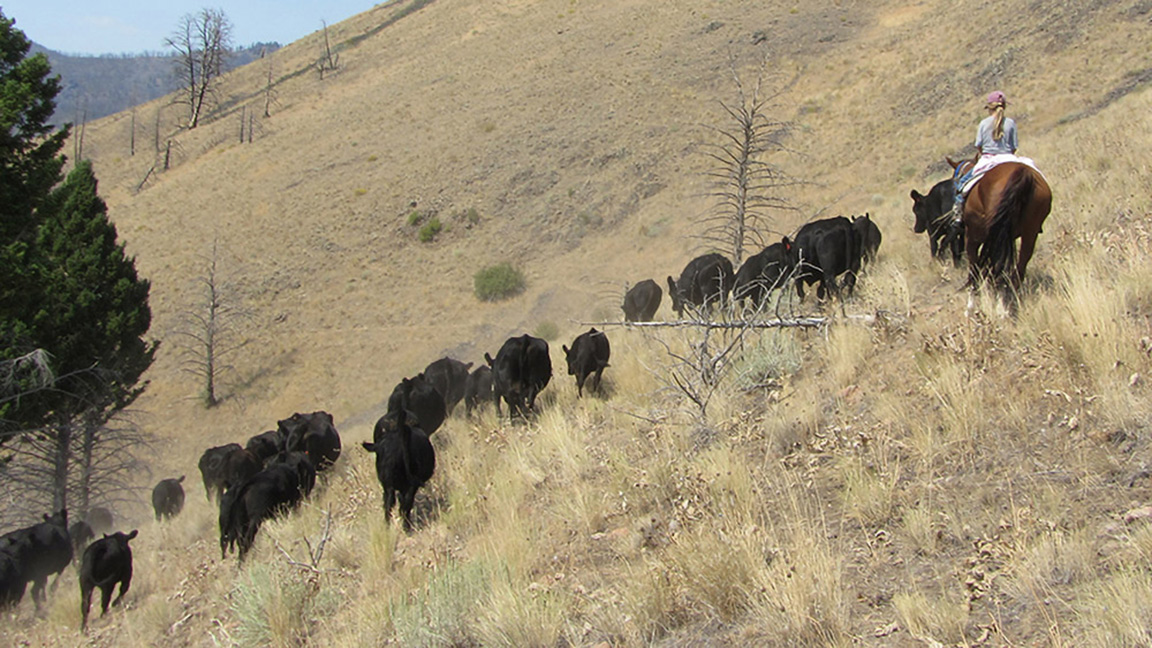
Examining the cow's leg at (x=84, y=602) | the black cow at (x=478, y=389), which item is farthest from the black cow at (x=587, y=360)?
the cow's leg at (x=84, y=602)

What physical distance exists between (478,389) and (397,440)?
6.12 meters

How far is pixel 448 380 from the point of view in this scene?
1577 cm

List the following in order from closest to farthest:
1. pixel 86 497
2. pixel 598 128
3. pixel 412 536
Answer: 1. pixel 412 536
2. pixel 86 497
3. pixel 598 128

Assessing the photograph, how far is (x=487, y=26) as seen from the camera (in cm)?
7012

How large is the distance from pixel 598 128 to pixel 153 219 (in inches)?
1127

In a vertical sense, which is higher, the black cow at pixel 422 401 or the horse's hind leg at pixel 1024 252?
the horse's hind leg at pixel 1024 252

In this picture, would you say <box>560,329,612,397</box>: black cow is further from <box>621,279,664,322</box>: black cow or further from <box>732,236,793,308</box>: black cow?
<box>621,279,664,322</box>: black cow

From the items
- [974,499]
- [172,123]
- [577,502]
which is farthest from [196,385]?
[172,123]

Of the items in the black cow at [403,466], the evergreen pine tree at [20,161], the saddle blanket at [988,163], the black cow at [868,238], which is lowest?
the black cow at [403,466]

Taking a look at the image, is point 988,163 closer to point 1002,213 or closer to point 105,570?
point 1002,213

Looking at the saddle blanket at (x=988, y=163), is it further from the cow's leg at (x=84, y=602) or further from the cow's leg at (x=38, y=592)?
the cow's leg at (x=38, y=592)

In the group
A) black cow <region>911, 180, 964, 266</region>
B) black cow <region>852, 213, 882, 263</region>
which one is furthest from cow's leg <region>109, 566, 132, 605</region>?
black cow <region>911, 180, 964, 266</region>

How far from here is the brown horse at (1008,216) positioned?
705 cm

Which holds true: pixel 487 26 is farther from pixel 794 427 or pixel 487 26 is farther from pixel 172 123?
pixel 794 427
